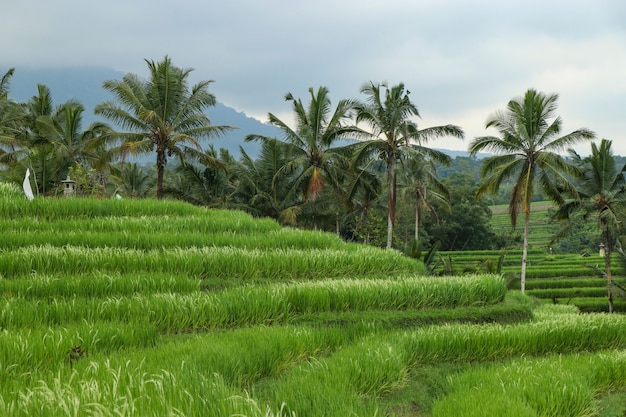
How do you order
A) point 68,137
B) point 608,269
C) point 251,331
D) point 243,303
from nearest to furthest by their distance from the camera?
point 251,331 < point 243,303 < point 608,269 < point 68,137

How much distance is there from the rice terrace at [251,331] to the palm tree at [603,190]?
2093 cm

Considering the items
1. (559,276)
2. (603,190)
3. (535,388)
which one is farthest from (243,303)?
(559,276)

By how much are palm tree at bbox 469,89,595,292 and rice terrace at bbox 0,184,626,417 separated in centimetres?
1641

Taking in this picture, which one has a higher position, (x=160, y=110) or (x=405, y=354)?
(x=160, y=110)

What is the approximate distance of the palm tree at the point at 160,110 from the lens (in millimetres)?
20453

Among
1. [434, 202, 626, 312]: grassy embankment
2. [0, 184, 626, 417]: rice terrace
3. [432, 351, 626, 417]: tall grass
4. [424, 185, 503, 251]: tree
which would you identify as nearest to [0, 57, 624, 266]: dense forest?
[434, 202, 626, 312]: grassy embankment

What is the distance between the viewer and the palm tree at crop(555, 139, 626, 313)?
24.8 meters

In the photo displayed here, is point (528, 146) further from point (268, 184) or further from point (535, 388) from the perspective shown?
point (535, 388)

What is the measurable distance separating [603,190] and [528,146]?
19.7ft

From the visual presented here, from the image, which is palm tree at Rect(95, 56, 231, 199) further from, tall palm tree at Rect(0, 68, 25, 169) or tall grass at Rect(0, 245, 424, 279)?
tall grass at Rect(0, 245, 424, 279)

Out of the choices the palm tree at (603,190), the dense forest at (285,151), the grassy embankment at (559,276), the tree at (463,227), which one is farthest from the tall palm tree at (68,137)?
the tree at (463,227)

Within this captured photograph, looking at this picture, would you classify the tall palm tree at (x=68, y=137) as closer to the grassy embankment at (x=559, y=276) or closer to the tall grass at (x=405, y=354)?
the grassy embankment at (x=559, y=276)

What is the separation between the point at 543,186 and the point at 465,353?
20.9 metres

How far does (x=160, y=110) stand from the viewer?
21094 mm
